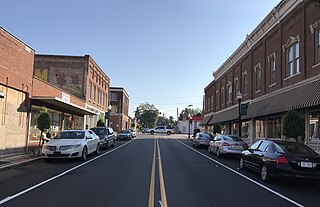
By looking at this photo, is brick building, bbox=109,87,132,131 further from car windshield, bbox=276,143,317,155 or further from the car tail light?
the car tail light

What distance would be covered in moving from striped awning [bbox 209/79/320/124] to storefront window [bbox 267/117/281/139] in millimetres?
1031

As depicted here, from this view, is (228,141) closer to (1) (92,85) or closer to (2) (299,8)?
(2) (299,8)

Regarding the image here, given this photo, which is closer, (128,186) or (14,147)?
(128,186)

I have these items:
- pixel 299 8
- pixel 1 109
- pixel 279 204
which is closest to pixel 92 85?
pixel 1 109

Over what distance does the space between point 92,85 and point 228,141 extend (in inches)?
990

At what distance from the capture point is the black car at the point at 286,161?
989 cm

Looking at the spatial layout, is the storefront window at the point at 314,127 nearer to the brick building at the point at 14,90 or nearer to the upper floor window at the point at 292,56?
the upper floor window at the point at 292,56

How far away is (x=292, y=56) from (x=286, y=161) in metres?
11.4

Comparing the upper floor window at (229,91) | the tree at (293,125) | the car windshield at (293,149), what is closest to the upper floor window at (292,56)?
the tree at (293,125)

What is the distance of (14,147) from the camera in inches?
669

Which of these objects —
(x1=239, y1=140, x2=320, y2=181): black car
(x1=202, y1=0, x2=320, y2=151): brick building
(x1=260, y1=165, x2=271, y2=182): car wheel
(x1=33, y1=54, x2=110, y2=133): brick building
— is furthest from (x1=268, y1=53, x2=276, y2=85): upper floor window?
(x1=33, y1=54, x2=110, y2=133): brick building

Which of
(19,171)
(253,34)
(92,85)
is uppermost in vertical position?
(253,34)

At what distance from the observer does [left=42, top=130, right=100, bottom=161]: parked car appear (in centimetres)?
1478

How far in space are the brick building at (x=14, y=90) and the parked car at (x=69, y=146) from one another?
8.41ft
